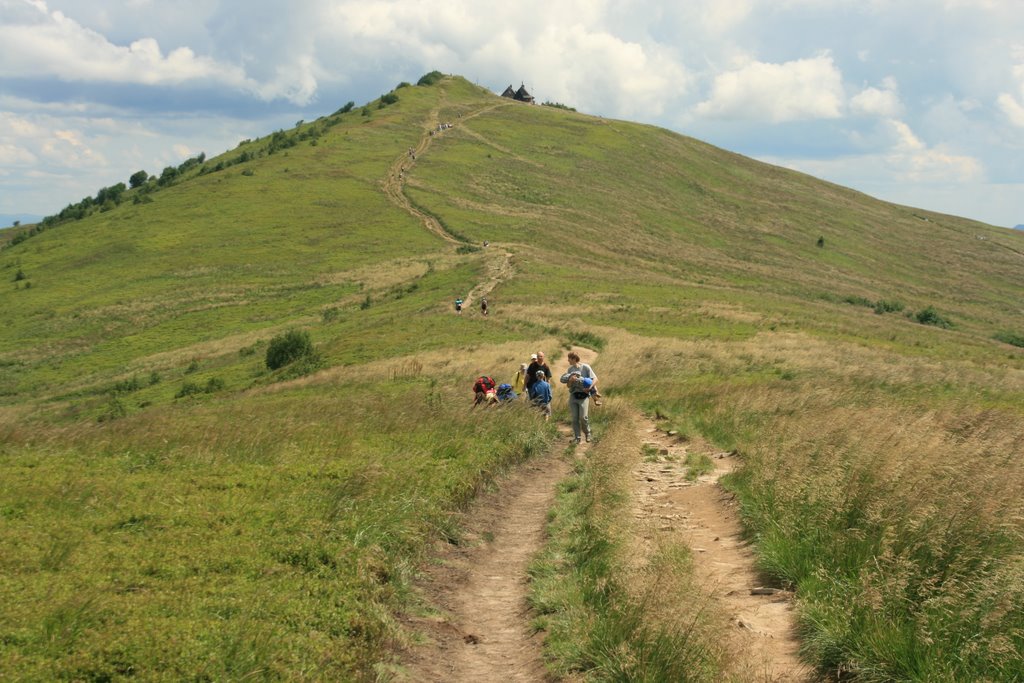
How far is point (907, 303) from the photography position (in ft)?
266

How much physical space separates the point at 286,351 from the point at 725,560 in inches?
1219

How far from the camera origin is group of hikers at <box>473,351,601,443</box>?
52.1 ft

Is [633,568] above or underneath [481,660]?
above

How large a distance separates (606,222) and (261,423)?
276 ft

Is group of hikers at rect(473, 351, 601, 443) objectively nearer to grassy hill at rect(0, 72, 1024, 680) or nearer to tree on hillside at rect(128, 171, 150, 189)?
grassy hill at rect(0, 72, 1024, 680)

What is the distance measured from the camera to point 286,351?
35.8 metres

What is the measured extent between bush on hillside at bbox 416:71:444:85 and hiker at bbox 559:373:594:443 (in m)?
173


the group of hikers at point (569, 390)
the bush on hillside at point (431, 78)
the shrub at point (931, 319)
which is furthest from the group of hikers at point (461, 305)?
the bush on hillside at point (431, 78)

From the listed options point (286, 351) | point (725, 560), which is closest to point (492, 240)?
point (286, 351)

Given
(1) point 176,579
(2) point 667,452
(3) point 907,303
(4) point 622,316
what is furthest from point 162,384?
(3) point 907,303

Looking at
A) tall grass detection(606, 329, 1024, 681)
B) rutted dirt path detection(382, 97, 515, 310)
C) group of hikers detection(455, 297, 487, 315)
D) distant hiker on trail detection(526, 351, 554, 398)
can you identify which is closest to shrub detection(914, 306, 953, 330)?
rutted dirt path detection(382, 97, 515, 310)

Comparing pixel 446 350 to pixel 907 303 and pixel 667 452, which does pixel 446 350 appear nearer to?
pixel 667 452

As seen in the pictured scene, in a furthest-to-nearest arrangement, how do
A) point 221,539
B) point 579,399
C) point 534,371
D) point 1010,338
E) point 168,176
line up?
1. point 168,176
2. point 1010,338
3. point 534,371
4. point 579,399
5. point 221,539

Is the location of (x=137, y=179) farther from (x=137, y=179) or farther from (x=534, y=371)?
(x=534, y=371)
